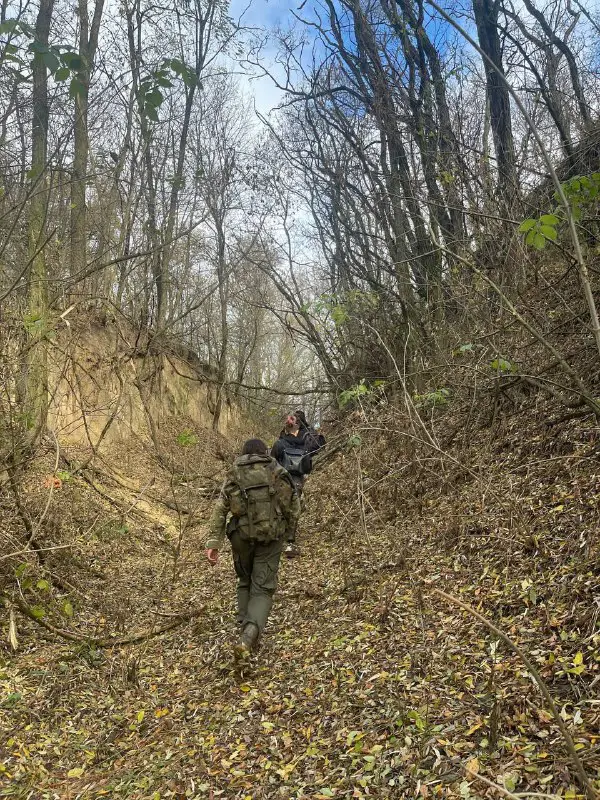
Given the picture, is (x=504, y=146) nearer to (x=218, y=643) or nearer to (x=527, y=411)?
(x=527, y=411)

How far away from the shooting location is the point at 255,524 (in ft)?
16.9

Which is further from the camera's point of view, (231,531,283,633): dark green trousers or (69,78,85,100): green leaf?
(231,531,283,633): dark green trousers

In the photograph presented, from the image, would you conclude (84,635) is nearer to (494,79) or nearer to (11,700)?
(11,700)

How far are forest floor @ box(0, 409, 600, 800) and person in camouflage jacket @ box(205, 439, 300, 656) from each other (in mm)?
485

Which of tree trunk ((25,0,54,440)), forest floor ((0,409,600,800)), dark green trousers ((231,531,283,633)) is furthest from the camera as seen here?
tree trunk ((25,0,54,440))

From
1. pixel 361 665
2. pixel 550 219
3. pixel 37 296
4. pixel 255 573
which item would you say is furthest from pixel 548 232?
pixel 37 296

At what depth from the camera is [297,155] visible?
13.2 metres

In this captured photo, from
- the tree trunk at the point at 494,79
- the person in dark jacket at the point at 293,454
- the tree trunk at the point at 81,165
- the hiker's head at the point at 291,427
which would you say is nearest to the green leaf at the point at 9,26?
the tree trunk at the point at 81,165

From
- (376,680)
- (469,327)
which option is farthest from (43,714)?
(469,327)

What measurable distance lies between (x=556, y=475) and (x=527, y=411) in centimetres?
170

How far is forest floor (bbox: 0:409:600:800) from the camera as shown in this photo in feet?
10.0

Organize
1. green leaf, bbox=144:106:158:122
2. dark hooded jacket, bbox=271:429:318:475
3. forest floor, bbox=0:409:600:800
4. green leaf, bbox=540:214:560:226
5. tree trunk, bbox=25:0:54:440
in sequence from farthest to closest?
dark hooded jacket, bbox=271:429:318:475 → tree trunk, bbox=25:0:54:440 → green leaf, bbox=144:106:158:122 → forest floor, bbox=0:409:600:800 → green leaf, bbox=540:214:560:226

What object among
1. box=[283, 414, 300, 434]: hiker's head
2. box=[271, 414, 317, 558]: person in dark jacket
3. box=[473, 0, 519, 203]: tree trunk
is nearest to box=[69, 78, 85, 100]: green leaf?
box=[271, 414, 317, 558]: person in dark jacket

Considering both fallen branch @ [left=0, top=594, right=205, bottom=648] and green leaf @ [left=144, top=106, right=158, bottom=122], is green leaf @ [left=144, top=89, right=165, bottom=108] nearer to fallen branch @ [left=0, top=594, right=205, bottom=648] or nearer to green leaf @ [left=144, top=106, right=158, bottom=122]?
green leaf @ [left=144, top=106, right=158, bottom=122]
